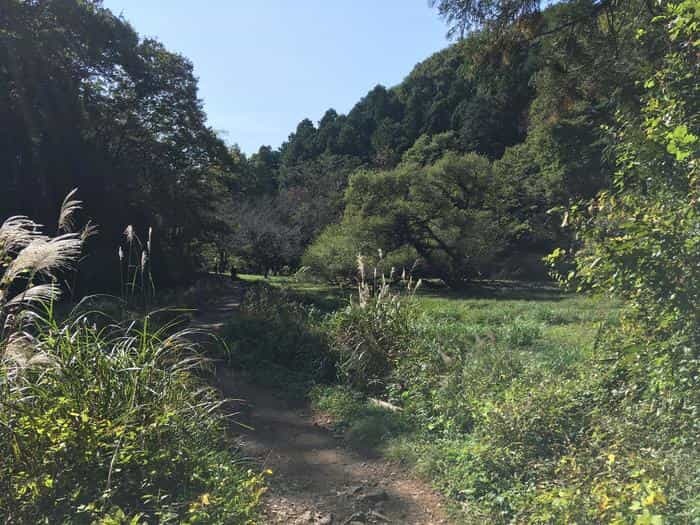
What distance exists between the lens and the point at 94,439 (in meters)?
2.55

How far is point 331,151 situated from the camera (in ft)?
187

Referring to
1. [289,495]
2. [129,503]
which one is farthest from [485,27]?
[129,503]

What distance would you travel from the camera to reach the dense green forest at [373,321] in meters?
2.66

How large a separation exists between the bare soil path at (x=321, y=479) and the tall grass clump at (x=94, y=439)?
0.69m

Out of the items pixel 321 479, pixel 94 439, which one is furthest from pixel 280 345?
pixel 94 439

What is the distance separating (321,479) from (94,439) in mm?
2041

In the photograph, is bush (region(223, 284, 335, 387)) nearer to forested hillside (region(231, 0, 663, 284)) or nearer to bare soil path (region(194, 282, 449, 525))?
bare soil path (region(194, 282, 449, 525))

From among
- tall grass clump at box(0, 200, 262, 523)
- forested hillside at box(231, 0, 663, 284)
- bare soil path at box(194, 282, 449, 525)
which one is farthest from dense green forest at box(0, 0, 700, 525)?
bare soil path at box(194, 282, 449, 525)

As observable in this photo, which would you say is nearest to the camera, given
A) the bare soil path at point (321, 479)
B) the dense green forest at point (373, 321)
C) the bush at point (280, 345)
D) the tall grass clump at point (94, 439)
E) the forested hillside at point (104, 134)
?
the tall grass clump at point (94, 439)

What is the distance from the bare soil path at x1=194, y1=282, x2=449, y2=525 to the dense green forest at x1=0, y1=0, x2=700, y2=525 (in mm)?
232

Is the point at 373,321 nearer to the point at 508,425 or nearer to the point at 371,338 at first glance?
the point at 371,338

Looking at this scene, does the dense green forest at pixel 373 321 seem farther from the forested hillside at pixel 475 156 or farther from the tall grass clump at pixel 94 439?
the forested hillside at pixel 475 156

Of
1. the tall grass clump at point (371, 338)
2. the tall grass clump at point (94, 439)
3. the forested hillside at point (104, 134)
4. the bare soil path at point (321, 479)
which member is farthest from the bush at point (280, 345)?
the forested hillside at point (104, 134)

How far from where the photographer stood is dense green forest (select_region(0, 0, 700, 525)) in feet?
8.71
